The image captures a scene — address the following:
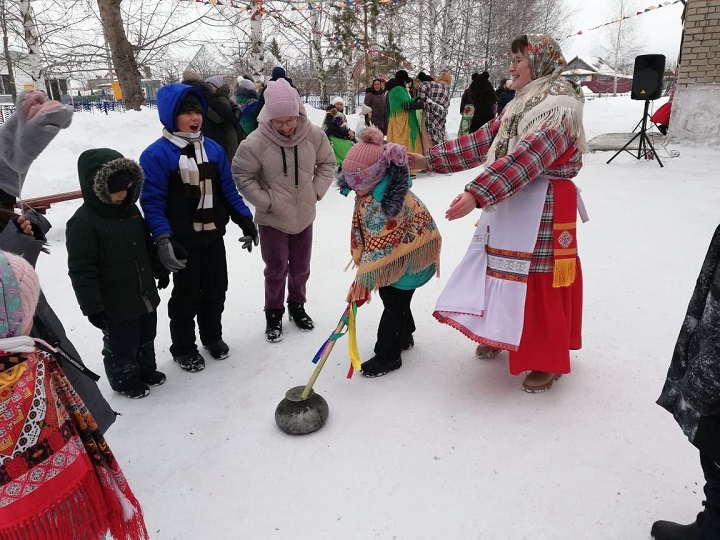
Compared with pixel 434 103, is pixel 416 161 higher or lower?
lower

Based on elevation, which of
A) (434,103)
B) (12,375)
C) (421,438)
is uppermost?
(434,103)

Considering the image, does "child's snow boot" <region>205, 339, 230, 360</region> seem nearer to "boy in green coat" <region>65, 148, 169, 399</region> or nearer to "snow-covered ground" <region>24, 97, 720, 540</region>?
"snow-covered ground" <region>24, 97, 720, 540</region>

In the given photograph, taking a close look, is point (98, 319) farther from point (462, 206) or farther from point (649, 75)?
point (649, 75)

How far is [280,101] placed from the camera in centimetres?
301

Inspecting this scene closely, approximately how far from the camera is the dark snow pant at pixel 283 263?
3.34 m

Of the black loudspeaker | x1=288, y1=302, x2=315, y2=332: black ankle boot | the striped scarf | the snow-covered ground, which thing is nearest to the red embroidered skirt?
the snow-covered ground

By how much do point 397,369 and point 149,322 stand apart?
4.71 ft

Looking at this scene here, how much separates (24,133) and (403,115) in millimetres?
7188

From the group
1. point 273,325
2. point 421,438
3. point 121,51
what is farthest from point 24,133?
point 121,51

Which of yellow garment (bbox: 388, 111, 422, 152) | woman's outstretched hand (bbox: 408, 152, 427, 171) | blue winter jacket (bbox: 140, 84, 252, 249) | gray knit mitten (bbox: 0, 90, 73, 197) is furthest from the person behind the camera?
yellow garment (bbox: 388, 111, 422, 152)

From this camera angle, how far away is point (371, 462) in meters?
2.19

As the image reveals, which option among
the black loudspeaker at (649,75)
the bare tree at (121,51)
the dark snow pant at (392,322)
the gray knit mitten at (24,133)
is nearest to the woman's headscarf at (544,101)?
the dark snow pant at (392,322)

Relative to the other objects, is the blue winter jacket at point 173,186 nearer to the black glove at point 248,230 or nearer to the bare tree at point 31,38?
the black glove at point 248,230

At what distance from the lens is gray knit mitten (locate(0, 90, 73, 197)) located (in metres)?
2.06
